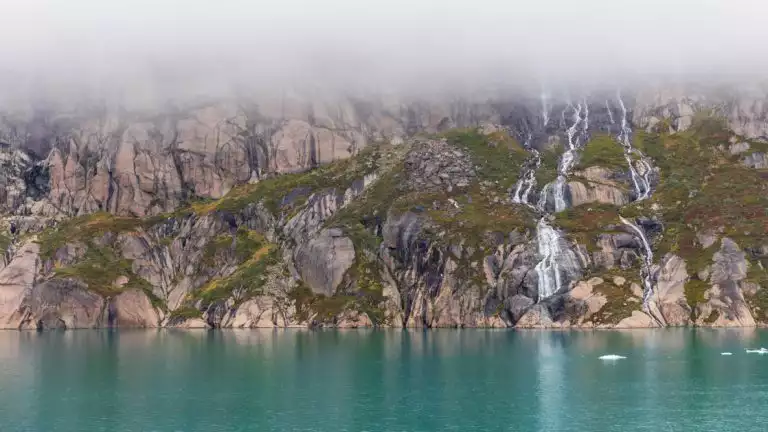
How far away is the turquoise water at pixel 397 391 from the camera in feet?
343

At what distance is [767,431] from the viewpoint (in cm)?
9638

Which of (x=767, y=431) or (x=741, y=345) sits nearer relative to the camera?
(x=767, y=431)

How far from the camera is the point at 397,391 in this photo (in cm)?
13000

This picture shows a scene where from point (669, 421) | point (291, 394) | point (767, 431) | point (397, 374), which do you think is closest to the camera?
point (767, 431)

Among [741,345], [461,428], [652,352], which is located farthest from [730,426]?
[741,345]

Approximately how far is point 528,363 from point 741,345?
2335 inches

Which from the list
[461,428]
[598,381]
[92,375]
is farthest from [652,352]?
[92,375]

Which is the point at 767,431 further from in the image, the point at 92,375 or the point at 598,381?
the point at 92,375

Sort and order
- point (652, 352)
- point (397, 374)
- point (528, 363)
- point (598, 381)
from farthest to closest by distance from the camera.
A: point (652, 352) < point (528, 363) < point (397, 374) < point (598, 381)

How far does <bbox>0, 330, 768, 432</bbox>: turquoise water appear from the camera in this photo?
10469 centimetres

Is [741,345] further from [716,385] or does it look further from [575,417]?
[575,417]

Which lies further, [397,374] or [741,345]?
[741,345]

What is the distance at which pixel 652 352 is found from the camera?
178500 mm

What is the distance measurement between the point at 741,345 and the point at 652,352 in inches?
1040
